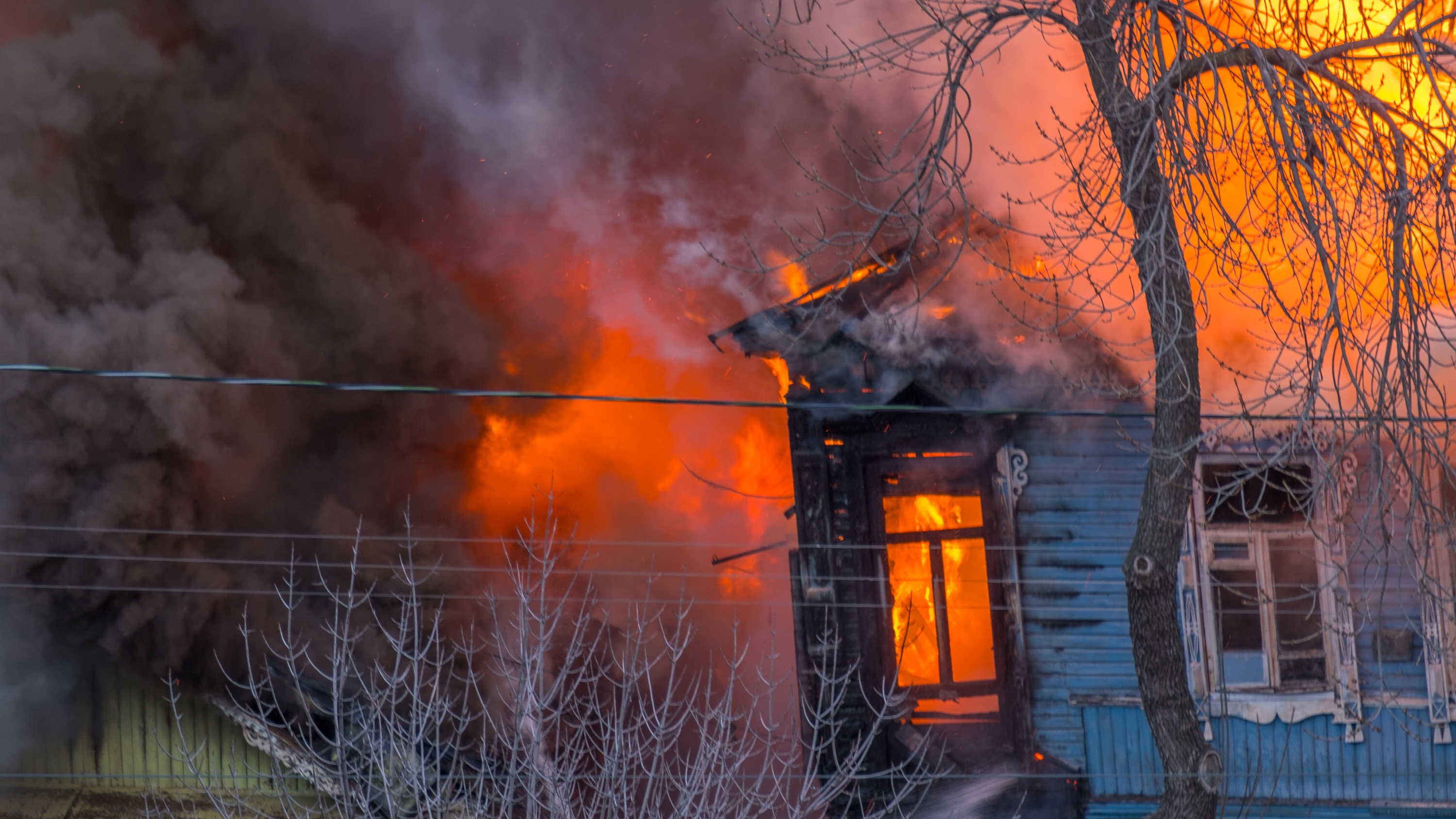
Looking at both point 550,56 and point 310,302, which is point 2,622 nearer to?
point 310,302

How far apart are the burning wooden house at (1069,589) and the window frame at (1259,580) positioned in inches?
0.8

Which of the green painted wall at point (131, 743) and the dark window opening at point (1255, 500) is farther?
the green painted wall at point (131, 743)

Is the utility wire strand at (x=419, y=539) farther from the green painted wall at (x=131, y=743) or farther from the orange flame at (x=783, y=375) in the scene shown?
the green painted wall at (x=131, y=743)

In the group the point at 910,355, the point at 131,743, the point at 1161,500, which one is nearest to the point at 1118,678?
the point at 910,355

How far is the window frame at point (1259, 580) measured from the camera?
8469 millimetres

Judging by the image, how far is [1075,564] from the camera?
8719mm

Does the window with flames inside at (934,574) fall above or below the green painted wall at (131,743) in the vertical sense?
above

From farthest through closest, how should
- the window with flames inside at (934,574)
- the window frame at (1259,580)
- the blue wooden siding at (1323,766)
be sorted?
the window with flames inside at (934,574)
the window frame at (1259,580)
the blue wooden siding at (1323,766)

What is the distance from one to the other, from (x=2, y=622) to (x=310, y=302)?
16.5 ft

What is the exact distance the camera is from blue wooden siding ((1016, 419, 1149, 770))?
859 centimetres

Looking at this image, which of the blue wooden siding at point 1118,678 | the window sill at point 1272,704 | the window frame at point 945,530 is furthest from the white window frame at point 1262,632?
the window frame at point 945,530

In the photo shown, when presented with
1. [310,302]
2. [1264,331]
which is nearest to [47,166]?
[310,302]

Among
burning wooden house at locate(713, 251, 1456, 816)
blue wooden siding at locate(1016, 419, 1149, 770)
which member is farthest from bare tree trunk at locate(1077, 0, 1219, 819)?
blue wooden siding at locate(1016, 419, 1149, 770)

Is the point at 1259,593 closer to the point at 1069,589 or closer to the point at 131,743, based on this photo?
the point at 1069,589
